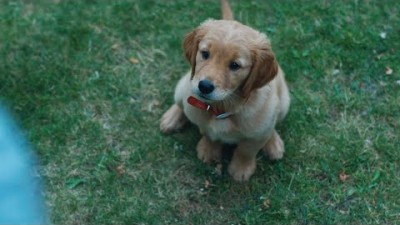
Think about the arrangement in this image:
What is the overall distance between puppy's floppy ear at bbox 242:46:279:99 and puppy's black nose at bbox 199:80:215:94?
11.2 inches

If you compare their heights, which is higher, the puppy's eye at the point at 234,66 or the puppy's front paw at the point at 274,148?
the puppy's eye at the point at 234,66

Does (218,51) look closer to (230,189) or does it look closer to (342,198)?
(230,189)

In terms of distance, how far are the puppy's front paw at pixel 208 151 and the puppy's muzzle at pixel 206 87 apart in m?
1.01

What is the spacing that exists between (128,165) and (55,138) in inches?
26.3

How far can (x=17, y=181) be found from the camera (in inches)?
163

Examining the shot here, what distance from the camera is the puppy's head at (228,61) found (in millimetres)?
3168

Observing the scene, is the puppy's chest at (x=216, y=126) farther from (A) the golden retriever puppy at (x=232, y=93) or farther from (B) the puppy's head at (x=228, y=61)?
(B) the puppy's head at (x=228, y=61)

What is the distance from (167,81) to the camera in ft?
15.6

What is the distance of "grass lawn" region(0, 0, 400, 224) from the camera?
405 cm

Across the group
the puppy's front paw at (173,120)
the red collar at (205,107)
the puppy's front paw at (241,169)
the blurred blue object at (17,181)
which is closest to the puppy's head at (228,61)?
the red collar at (205,107)

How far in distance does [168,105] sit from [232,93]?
1300 mm

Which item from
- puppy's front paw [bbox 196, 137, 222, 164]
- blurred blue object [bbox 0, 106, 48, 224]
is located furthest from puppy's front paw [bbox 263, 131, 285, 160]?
blurred blue object [bbox 0, 106, 48, 224]

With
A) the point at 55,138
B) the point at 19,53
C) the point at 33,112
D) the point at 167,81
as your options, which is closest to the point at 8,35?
the point at 19,53

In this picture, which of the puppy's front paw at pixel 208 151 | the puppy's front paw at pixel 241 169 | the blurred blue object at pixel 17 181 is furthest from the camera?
the puppy's front paw at pixel 208 151
